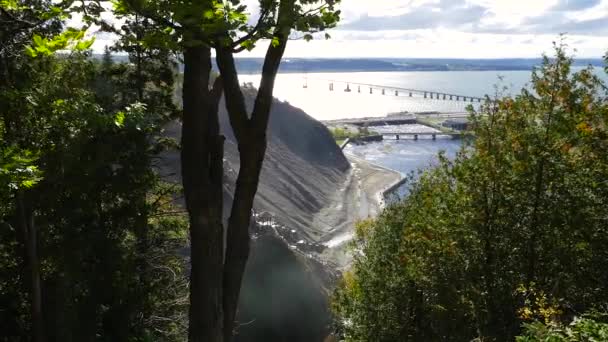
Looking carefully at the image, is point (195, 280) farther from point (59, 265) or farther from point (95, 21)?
point (59, 265)

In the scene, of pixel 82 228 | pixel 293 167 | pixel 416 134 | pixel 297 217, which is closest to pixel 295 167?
pixel 293 167

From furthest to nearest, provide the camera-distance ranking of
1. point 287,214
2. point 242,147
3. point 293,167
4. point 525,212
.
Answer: point 293,167 < point 287,214 < point 525,212 < point 242,147

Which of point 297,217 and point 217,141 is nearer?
point 217,141

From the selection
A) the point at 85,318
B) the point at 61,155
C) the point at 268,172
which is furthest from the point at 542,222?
the point at 268,172

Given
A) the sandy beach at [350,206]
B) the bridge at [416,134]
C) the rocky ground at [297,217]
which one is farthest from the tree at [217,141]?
the bridge at [416,134]

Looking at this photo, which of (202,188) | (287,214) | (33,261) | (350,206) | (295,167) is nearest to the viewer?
(202,188)

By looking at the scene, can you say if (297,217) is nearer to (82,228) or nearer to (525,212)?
Result: (82,228)
